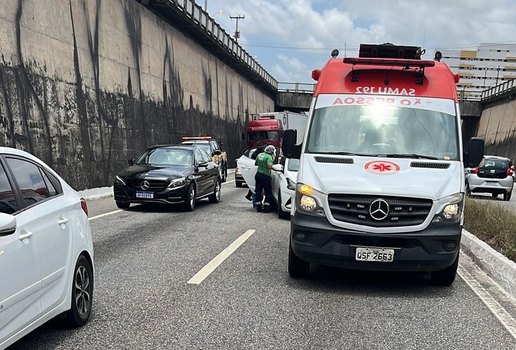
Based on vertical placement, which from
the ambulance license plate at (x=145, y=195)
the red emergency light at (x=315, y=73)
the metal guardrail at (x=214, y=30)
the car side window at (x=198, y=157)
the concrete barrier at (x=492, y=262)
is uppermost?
the metal guardrail at (x=214, y=30)

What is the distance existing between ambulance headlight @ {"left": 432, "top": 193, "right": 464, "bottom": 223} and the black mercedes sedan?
8229mm

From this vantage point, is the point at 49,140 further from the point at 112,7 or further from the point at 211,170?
the point at 112,7

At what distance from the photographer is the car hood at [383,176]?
19.6 feet

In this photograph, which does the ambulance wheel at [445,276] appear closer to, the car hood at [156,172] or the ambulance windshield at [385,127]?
the ambulance windshield at [385,127]

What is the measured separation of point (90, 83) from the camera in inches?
832

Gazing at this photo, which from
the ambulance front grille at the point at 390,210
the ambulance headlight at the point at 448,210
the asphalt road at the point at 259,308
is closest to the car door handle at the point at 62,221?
the asphalt road at the point at 259,308

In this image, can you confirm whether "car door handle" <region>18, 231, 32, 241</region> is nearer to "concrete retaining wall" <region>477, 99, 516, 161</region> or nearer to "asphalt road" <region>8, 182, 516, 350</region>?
"asphalt road" <region>8, 182, 516, 350</region>

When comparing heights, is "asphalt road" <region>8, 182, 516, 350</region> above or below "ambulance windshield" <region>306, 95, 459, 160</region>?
below

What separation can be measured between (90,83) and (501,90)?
1826 inches

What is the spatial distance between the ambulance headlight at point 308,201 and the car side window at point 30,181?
264 centimetres

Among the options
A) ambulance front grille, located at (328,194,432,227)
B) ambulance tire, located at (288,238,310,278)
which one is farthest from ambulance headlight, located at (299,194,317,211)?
ambulance tire, located at (288,238,310,278)

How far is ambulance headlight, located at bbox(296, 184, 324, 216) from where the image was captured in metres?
6.07

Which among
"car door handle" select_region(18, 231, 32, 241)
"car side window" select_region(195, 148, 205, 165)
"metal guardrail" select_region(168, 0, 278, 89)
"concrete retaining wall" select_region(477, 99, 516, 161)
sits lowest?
"concrete retaining wall" select_region(477, 99, 516, 161)

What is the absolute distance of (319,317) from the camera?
5.21 meters
